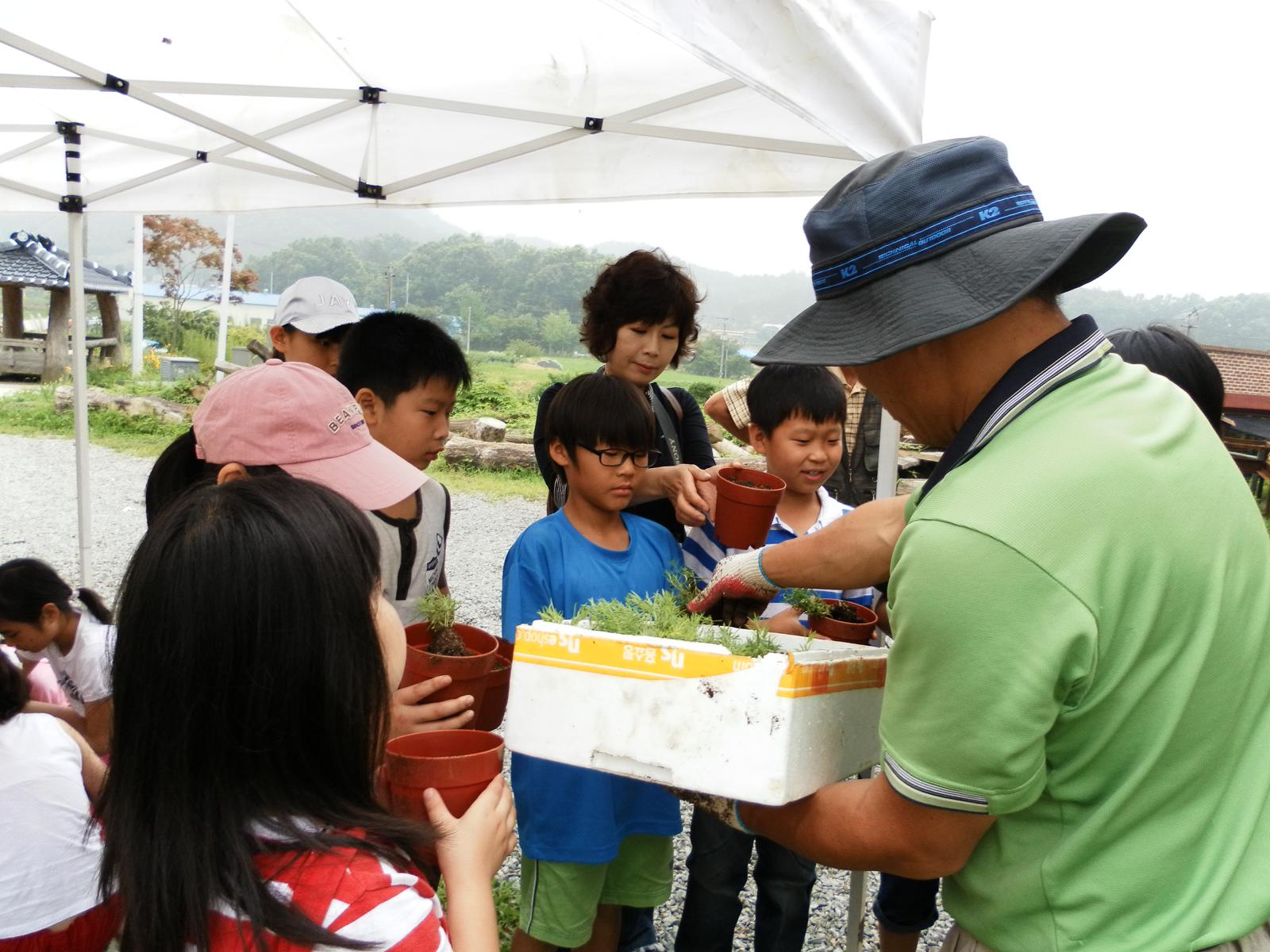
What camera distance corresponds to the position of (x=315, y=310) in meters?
3.37

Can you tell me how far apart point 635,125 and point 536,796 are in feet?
7.81

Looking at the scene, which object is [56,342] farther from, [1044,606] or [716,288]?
[716,288]

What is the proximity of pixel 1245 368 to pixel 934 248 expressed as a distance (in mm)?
22975

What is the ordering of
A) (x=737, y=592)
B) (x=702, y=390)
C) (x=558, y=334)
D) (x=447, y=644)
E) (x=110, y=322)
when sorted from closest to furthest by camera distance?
(x=447, y=644), (x=737, y=592), (x=702, y=390), (x=110, y=322), (x=558, y=334)

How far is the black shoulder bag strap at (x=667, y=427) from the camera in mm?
2922

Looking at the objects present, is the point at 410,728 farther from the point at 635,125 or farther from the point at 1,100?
the point at 1,100

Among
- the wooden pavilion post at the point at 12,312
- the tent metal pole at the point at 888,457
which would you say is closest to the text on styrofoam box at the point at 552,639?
the tent metal pole at the point at 888,457

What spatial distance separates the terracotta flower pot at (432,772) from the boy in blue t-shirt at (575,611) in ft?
2.71

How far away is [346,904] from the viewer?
1031 mm

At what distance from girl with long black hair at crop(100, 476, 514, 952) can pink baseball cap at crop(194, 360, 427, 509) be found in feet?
1.75

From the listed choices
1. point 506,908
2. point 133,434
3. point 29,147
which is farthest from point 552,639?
point 133,434

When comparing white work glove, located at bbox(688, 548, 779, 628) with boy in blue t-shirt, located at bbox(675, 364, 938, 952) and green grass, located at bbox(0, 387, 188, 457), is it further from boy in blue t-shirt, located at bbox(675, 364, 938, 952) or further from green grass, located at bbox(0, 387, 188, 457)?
green grass, located at bbox(0, 387, 188, 457)

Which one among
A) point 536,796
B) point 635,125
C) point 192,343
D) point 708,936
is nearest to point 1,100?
point 635,125

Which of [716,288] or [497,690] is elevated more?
[716,288]
